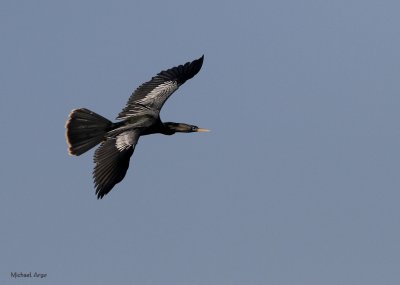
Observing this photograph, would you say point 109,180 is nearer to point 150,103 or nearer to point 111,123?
point 111,123

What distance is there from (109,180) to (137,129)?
205 cm

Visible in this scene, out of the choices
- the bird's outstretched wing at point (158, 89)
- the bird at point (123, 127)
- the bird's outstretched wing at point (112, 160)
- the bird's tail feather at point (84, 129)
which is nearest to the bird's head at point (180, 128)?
the bird at point (123, 127)

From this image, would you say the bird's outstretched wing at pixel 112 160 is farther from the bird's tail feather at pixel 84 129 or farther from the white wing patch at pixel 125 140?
the bird's tail feather at pixel 84 129

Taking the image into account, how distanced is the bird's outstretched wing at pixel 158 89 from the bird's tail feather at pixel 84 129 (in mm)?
914

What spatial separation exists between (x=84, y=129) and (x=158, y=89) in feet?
10.8

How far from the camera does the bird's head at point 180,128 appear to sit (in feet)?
72.2

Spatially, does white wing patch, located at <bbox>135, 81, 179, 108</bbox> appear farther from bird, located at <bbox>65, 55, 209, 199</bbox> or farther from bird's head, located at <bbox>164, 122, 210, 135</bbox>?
bird's head, located at <bbox>164, 122, 210, 135</bbox>

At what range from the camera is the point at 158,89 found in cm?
2266

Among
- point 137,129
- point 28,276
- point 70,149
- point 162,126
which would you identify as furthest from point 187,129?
point 28,276

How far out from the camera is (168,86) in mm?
22828

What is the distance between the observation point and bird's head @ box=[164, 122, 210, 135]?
72.2 ft

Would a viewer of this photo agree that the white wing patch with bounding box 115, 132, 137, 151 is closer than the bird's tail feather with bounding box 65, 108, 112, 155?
Yes

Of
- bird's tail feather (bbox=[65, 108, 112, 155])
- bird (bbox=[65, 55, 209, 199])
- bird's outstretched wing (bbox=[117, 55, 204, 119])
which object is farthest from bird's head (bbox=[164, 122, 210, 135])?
bird's tail feather (bbox=[65, 108, 112, 155])

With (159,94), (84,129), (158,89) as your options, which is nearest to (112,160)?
(84,129)
